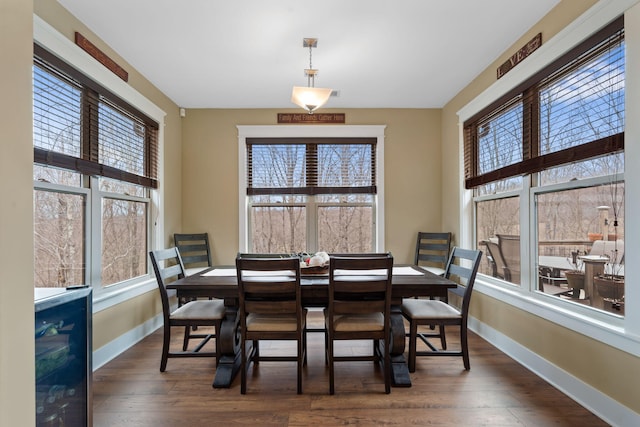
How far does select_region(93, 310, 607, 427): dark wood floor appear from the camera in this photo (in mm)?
1930

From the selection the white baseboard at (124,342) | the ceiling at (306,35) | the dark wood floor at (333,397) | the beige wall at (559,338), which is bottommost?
the dark wood floor at (333,397)

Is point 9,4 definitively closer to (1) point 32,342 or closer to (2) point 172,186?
(1) point 32,342

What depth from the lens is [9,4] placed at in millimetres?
806

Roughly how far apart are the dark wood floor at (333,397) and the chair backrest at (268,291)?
527 millimetres

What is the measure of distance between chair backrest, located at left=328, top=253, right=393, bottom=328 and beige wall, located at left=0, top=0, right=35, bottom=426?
58.5 inches

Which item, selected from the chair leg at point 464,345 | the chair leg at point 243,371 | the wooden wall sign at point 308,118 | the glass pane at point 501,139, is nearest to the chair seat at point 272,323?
the chair leg at point 243,371

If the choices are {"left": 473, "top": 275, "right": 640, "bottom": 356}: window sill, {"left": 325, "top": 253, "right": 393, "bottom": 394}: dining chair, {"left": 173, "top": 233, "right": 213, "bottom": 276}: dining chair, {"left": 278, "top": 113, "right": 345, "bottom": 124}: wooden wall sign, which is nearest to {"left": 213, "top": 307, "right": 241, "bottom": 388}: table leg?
{"left": 325, "top": 253, "right": 393, "bottom": 394}: dining chair

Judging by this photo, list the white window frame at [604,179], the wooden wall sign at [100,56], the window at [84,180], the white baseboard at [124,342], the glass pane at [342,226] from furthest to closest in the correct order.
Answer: the glass pane at [342,226], the white baseboard at [124,342], the wooden wall sign at [100,56], the window at [84,180], the white window frame at [604,179]

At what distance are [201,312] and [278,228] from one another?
1.89m

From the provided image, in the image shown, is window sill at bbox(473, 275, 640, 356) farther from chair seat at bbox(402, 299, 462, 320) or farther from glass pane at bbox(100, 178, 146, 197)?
glass pane at bbox(100, 178, 146, 197)

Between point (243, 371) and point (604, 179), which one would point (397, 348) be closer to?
point (243, 371)

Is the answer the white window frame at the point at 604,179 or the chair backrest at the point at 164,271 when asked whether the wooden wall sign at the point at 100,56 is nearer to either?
the chair backrest at the point at 164,271

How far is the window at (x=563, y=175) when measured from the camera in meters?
1.93

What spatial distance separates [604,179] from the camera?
1979 millimetres
